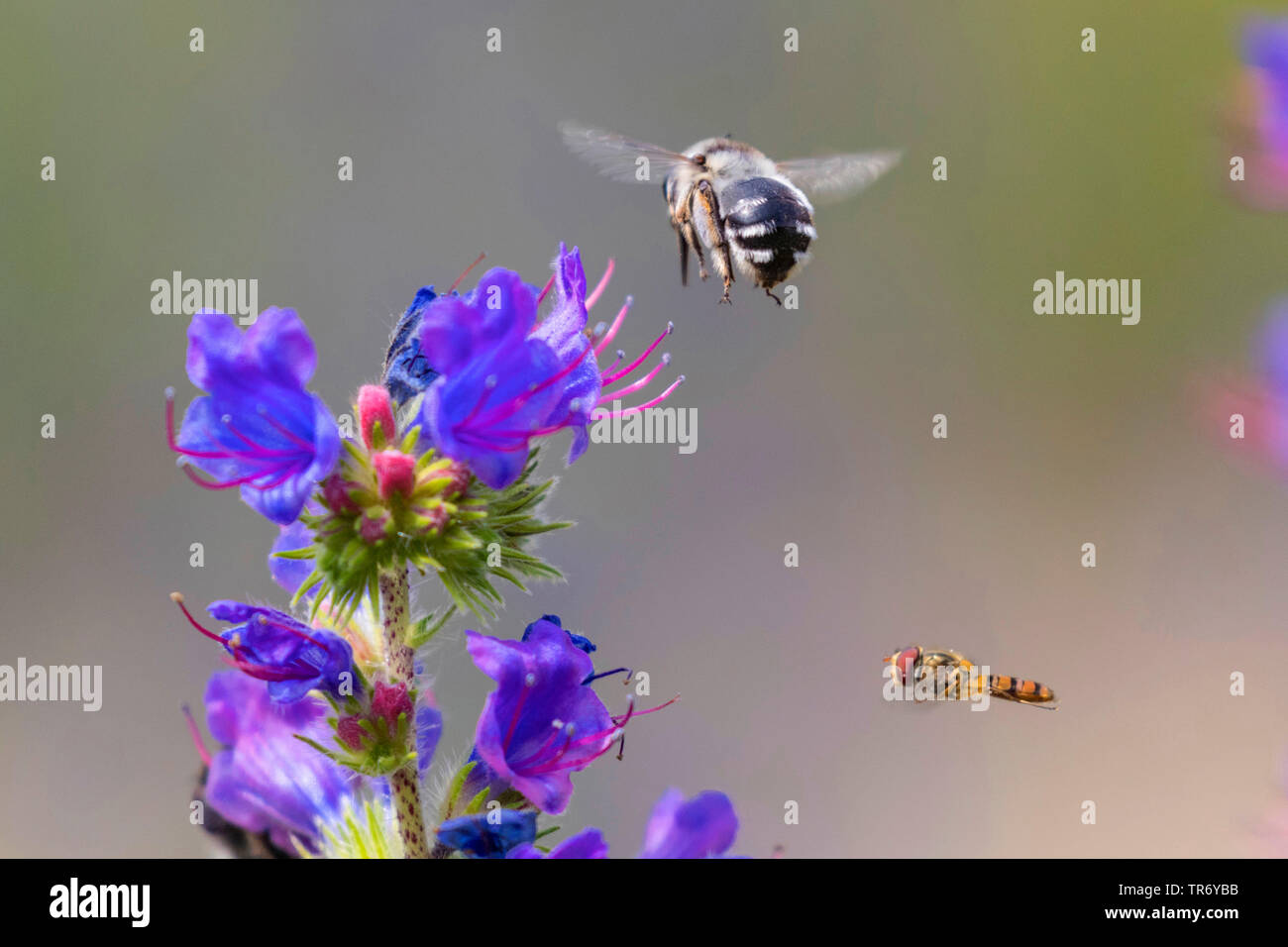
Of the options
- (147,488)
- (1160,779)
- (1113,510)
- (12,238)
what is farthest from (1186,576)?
(12,238)

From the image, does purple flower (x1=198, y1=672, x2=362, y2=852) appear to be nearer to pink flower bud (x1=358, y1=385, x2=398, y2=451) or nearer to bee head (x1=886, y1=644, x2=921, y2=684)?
pink flower bud (x1=358, y1=385, x2=398, y2=451)

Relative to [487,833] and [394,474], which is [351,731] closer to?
[487,833]

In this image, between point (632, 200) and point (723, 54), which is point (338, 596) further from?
point (723, 54)

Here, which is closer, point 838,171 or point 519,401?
point 519,401
